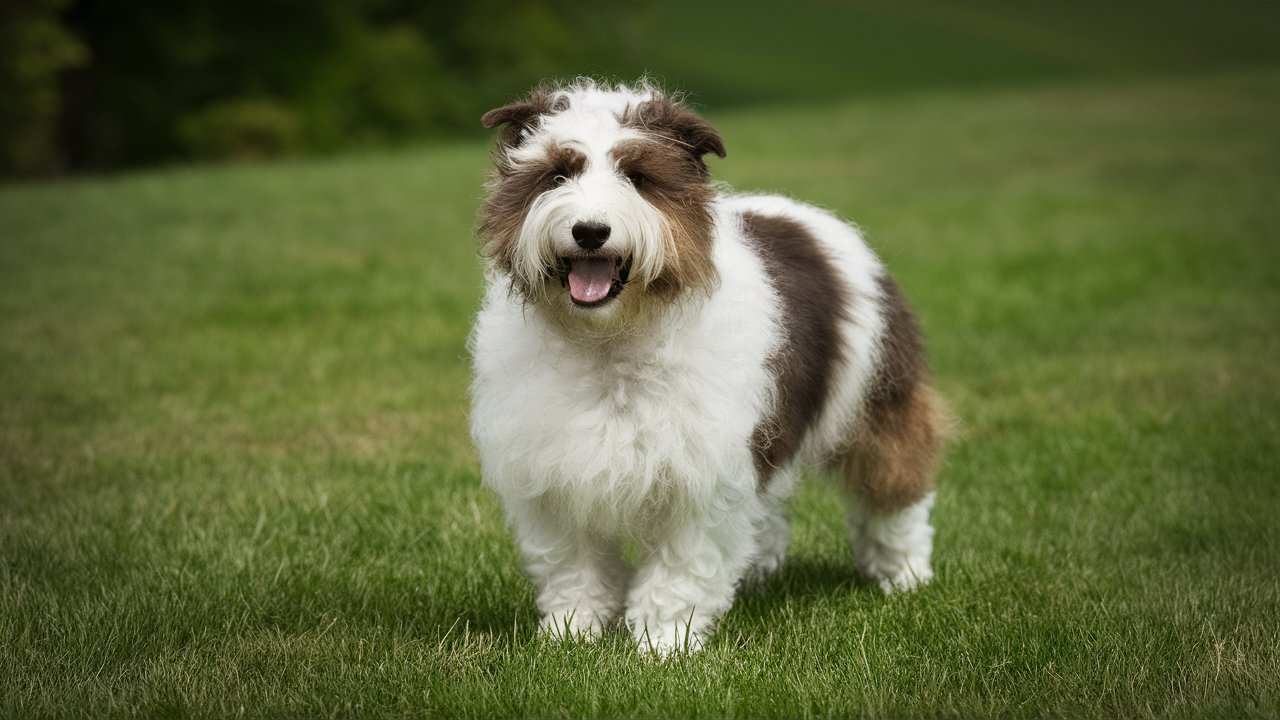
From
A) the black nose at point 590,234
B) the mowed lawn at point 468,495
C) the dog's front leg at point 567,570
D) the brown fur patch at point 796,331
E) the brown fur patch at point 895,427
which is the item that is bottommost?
the mowed lawn at point 468,495

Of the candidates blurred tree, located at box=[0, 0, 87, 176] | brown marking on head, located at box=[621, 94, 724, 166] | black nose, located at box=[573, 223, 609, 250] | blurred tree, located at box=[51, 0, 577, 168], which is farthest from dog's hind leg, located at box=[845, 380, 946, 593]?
blurred tree, located at box=[51, 0, 577, 168]

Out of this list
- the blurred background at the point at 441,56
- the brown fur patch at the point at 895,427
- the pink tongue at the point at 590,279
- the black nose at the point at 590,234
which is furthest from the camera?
the blurred background at the point at 441,56

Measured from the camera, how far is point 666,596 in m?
4.35

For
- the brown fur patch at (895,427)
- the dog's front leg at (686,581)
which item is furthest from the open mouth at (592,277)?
the brown fur patch at (895,427)

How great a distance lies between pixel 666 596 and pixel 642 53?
40.9m

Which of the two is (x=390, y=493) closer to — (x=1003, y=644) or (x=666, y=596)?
(x=666, y=596)

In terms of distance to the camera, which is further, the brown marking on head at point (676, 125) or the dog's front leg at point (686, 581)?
the dog's front leg at point (686, 581)

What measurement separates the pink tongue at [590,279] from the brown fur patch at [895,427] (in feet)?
4.61

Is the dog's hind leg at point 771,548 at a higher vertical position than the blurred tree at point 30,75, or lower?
higher

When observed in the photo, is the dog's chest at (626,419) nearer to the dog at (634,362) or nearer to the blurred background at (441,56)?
the dog at (634,362)

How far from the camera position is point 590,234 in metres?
3.78

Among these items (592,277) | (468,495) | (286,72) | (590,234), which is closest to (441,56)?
(286,72)

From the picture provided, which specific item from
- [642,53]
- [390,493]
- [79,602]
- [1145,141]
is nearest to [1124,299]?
[390,493]

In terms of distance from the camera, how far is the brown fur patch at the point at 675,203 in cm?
396
